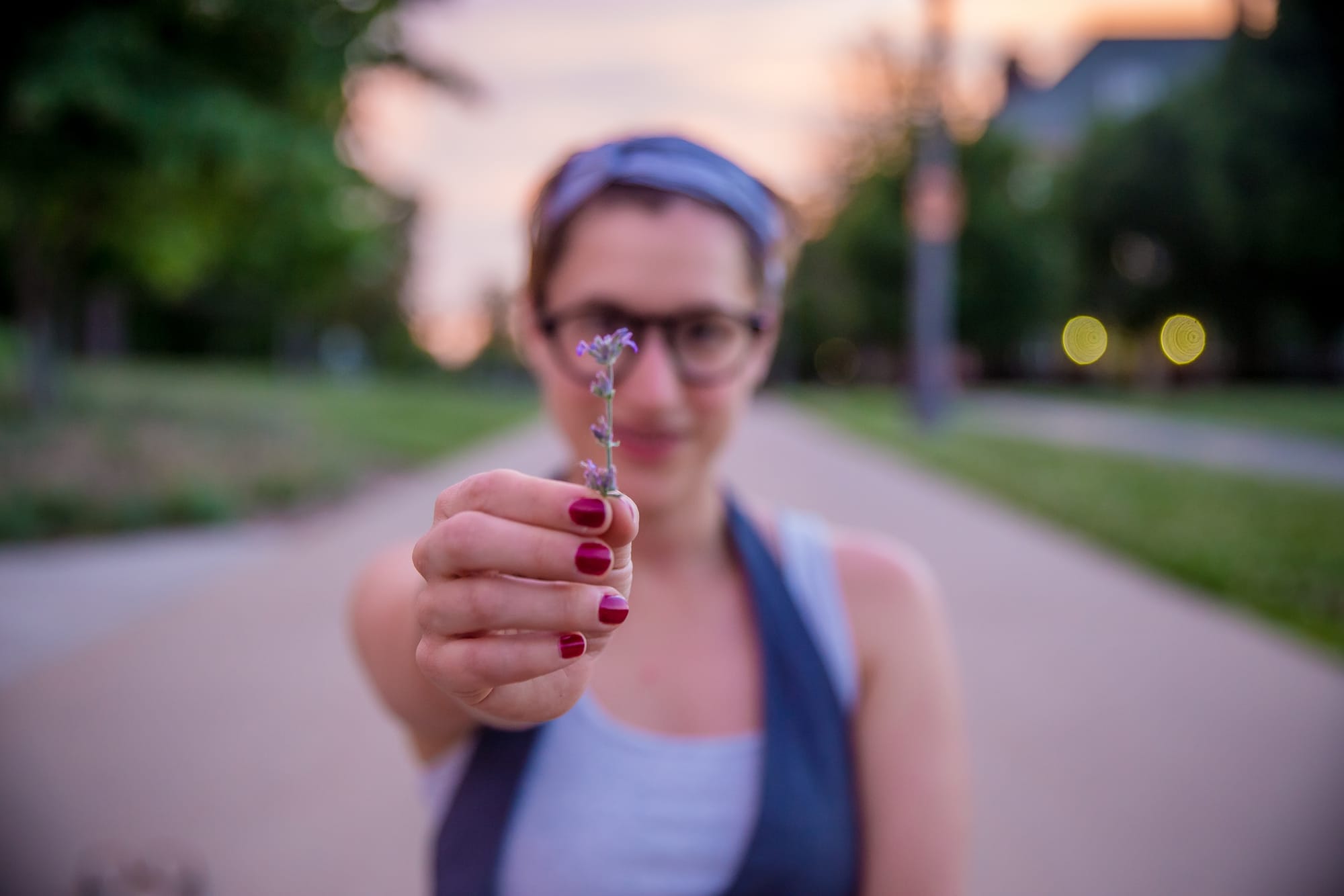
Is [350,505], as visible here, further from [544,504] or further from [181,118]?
[544,504]

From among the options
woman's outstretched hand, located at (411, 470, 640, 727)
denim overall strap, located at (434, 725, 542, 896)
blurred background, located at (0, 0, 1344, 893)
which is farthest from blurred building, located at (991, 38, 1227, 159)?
woman's outstretched hand, located at (411, 470, 640, 727)

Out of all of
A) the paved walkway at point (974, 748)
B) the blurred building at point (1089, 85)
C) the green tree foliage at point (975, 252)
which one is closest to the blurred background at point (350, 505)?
the paved walkway at point (974, 748)

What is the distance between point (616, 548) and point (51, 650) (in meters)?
5.90

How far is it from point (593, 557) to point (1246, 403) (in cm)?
3305

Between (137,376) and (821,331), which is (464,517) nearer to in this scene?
(137,376)

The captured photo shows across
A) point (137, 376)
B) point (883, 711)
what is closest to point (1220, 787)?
point (883, 711)

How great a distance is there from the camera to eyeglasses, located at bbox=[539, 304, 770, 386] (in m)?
1.12

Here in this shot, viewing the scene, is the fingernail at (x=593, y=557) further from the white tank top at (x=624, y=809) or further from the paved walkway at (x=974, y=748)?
the paved walkway at (x=974, y=748)

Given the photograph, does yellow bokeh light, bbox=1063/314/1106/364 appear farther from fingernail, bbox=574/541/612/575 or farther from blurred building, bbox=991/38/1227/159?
fingernail, bbox=574/541/612/575

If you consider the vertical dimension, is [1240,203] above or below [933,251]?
above

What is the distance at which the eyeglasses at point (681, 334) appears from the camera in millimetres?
1120

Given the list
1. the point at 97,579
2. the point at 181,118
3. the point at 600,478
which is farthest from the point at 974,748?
the point at 181,118

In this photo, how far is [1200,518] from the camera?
8844 mm

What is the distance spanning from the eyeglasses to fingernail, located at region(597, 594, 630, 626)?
45cm
